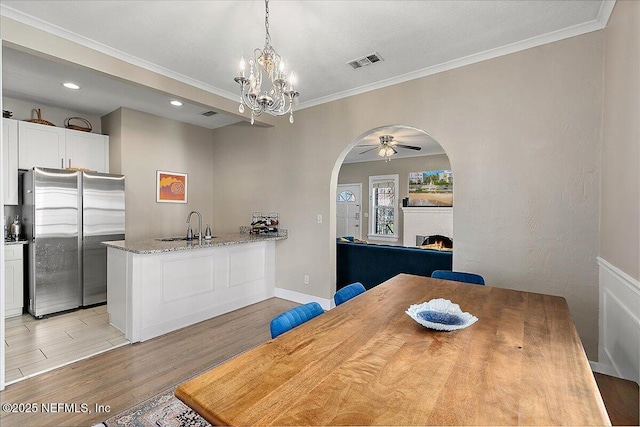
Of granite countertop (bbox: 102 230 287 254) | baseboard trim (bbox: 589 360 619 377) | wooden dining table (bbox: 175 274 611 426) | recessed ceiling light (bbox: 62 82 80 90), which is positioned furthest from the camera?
recessed ceiling light (bbox: 62 82 80 90)

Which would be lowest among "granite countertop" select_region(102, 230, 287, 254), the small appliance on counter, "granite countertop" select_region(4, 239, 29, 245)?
"granite countertop" select_region(4, 239, 29, 245)

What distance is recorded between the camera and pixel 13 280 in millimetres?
3395

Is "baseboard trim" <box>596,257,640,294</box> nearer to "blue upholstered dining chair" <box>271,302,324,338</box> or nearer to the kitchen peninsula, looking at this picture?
"blue upholstered dining chair" <box>271,302,324,338</box>

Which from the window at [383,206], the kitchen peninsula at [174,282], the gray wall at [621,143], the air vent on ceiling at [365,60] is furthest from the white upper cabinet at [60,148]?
the window at [383,206]

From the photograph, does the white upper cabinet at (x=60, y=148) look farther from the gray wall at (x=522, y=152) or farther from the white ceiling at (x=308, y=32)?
the gray wall at (x=522, y=152)

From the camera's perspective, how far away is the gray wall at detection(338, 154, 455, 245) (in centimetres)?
730

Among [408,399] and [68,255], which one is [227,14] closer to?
[408,399]

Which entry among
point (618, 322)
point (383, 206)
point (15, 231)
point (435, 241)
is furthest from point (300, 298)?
point (383, 206)

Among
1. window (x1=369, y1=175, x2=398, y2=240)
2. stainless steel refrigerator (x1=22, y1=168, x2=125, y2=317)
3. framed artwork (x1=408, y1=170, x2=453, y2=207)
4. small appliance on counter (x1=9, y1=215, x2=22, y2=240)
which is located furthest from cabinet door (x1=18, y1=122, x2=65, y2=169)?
framed artwork (x1=408, y1=170, x2=453, y2=207)

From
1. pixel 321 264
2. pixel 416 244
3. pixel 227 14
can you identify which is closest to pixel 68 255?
pixel 321 264

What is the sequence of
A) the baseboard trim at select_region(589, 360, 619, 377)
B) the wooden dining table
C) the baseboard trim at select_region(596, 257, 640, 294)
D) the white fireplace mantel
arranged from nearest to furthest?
the wooden dining table
the baseboard trim at select_region(596, 257, 640, 294)
the baseboard trim at select_region(589, 360, 619, 377)
the white fireplace mantel

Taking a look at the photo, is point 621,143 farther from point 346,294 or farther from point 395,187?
point 395,187

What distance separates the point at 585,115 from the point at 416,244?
204 inches

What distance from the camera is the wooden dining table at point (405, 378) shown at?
2.48 ft
